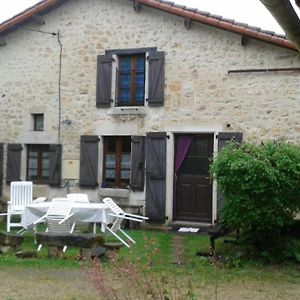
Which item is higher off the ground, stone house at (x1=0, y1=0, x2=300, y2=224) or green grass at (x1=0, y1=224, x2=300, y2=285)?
stone house at (x1=0, y1=0, x2=300, y2=224)

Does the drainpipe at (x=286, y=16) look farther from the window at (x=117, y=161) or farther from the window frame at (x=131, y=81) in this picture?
the window at (x=117, y=161)

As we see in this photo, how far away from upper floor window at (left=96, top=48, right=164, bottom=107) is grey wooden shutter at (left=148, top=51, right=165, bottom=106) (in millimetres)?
150

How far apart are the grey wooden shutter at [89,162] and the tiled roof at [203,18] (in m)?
3.24

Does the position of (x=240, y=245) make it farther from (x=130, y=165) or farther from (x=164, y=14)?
(x=164, y=14)

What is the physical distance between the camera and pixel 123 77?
448 inches

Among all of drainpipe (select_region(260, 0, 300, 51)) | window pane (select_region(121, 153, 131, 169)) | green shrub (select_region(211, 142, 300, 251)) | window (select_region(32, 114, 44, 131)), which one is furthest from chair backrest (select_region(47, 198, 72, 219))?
drainpipe (select_region(260, 0, 300, 51))

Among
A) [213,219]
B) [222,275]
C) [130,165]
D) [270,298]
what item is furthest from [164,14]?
[270,298]

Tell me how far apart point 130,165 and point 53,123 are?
2.18 metres

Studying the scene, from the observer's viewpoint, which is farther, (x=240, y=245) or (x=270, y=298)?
(x=240, y=245)

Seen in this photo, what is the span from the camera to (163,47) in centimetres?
1095

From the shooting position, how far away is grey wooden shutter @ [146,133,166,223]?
1077 centimetres

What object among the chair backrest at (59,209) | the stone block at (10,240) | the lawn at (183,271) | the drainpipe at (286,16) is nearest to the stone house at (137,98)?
the lawn at (183,271)

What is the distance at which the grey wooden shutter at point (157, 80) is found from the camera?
10.8 metres

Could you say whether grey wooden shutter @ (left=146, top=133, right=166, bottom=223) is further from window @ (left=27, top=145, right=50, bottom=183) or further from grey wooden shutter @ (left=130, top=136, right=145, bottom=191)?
window @ (left=27, top=145, right=50, bottom=183)
